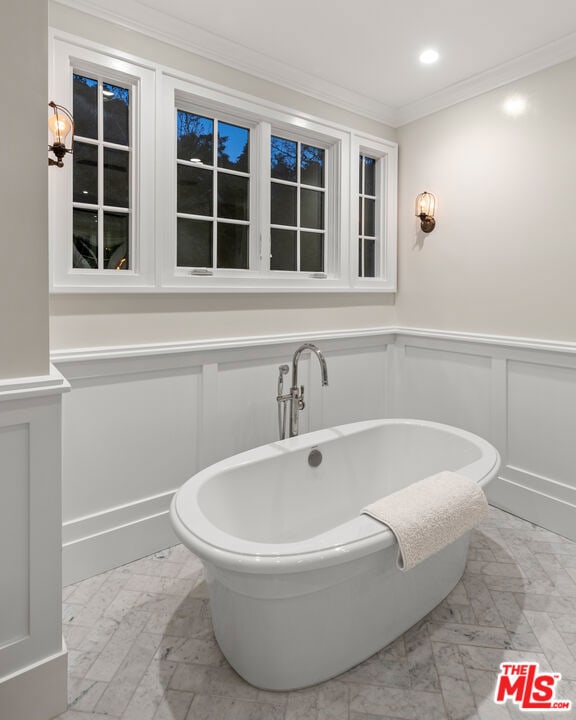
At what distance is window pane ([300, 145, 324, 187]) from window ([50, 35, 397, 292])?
0.03ft

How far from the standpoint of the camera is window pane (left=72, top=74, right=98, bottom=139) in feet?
7.03

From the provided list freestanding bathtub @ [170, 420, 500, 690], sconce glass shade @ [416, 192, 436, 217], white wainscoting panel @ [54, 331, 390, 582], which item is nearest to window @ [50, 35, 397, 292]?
sconce glass shade @ [416, 192, 436, 217]

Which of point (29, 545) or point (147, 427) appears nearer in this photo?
point (29, 545)

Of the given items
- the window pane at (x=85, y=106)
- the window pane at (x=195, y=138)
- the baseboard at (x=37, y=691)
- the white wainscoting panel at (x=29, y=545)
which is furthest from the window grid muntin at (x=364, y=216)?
the baseboard at (x=37, y=691)

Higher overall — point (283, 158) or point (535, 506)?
point (283, 158)

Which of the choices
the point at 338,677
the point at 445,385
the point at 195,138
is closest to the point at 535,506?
the point at 445,385

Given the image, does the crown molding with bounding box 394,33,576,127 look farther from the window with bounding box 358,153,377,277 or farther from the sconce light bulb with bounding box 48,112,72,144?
the sconce light bulb with bounding box 48,112,72,144

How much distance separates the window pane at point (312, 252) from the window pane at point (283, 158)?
0.38 meters

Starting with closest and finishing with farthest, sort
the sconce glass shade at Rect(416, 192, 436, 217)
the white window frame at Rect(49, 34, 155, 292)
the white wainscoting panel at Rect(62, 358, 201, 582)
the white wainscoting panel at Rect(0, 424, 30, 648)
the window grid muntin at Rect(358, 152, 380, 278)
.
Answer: the white wainscoting panel at Rect(0, 424, 30, 648) → the white window frame at Rect(49, 34, 155, 292) → the white wainscoting panel at Rect(62, 358, 201, 582) → the sconce glass shade at Rect(416, 192, 436, 217) → the window grid muntin at Rect(358, 152, 380, 278)

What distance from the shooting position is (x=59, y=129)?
76.0 inches

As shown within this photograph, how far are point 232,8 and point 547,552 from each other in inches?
121

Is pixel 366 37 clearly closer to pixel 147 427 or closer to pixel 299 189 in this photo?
pixel 299 189

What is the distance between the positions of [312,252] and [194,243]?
89 centimetres

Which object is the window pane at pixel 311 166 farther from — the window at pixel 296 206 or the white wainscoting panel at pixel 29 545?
the white wainscoting panel at pixel 29 545
